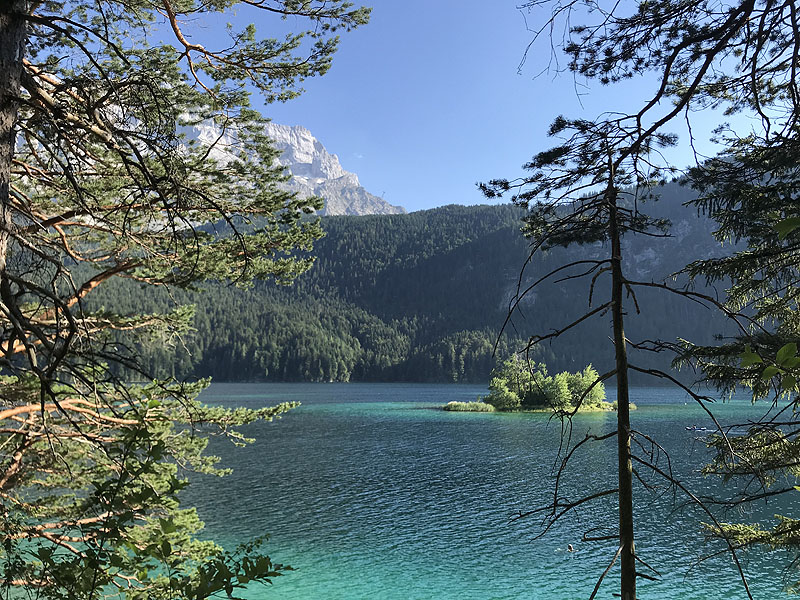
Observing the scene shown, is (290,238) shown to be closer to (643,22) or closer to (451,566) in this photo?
(643,22)

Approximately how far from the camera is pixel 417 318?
563ft

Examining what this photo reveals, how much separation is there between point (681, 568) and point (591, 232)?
15.2 meters

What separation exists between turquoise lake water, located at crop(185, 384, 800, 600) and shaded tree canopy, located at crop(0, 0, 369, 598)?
11.1 feet

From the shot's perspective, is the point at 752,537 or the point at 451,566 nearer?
the point at 752,537

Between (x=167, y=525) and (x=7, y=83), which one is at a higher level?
(x=7, y=83)

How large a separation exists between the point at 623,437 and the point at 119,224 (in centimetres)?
697

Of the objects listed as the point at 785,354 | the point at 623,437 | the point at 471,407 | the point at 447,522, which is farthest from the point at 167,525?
the point at 471,407

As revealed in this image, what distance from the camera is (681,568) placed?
14.2m

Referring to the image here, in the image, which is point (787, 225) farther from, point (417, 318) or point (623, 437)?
point (417, 318)

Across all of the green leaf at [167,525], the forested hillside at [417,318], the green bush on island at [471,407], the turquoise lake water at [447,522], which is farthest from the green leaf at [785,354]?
the forested hillside at [417,318]

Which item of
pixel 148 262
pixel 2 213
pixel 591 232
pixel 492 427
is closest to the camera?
pixel 2 213

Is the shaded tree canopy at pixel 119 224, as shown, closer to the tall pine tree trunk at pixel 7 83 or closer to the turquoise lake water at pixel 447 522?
the tall pine tree trunk at pixel 7 83

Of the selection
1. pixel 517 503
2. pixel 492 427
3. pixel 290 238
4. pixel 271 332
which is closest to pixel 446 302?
pixel 271 332

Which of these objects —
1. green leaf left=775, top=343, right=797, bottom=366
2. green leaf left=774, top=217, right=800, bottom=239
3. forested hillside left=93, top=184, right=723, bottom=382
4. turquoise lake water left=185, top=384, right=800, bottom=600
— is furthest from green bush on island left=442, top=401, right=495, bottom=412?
forested hillside left=93, top=184, right=723, bottom=382
